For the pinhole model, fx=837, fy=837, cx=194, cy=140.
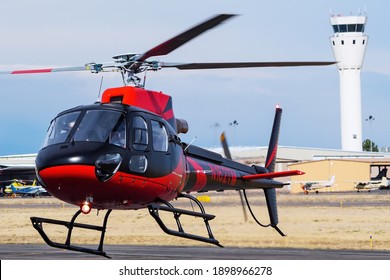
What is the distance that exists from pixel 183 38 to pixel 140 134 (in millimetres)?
2796

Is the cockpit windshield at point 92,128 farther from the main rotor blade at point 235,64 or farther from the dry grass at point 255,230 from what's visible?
the dry grass at point 255,230

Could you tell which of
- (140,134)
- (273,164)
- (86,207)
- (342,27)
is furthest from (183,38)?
(342,27)

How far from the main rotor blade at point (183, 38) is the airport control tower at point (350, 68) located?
429ft

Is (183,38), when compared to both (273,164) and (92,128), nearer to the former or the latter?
(92,128)

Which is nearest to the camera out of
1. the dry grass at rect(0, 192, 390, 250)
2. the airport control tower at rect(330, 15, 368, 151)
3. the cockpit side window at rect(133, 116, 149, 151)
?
the cockpit side window at rect(133, 116, 149, 151)

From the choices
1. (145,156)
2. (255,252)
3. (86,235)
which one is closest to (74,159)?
(145,156)

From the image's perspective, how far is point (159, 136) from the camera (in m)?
20.2

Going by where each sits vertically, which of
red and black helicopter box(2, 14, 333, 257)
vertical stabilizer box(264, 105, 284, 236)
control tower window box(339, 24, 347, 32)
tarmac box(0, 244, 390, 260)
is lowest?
tarmac box(0, 244, 390, 260)

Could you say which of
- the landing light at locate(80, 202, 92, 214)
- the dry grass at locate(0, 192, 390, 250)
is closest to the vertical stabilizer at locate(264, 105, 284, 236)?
the dry grass at locate(0, 192, 390, 250)

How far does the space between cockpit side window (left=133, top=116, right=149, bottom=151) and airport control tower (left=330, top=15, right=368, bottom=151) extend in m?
131

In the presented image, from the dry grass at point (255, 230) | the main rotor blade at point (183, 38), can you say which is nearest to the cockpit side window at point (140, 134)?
the main rotor blade at point (183, 38)

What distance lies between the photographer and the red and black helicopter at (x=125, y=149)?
60.1 feet

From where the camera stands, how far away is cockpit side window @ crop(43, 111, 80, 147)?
1895 centimetres

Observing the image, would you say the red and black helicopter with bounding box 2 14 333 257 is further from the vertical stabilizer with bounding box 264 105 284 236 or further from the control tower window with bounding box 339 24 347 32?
the control tower window with bounding box 339 24 347 32
